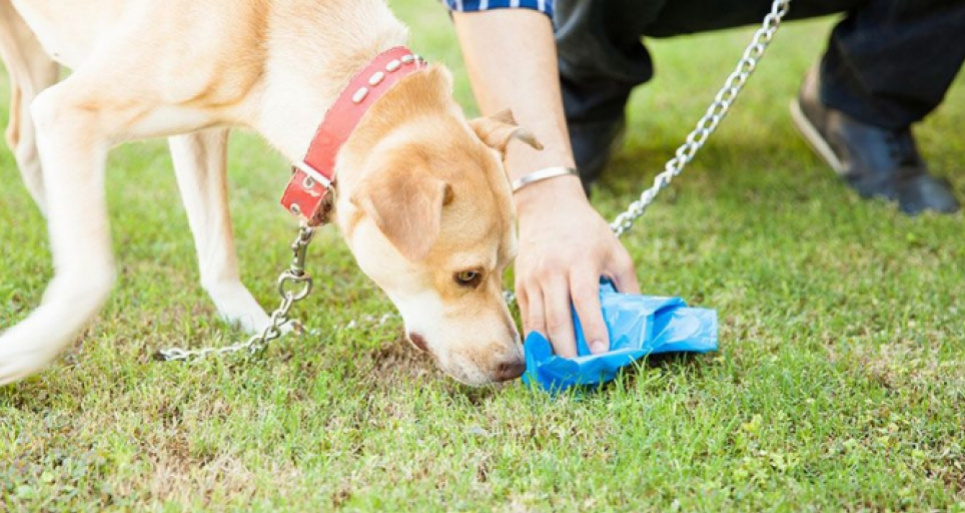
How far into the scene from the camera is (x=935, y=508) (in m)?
2.43

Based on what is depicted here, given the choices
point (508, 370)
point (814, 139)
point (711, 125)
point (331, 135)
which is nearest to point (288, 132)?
point (331, 135)

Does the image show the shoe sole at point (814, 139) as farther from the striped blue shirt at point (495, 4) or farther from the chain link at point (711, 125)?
the striped blue shirt at point (495, 4)

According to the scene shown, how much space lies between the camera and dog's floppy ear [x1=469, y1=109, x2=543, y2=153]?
115 inches

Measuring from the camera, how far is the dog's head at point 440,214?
102 inches

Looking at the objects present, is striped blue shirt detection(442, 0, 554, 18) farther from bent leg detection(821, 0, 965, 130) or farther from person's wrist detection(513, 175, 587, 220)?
bent leg detection(821, 0, 965, 130)

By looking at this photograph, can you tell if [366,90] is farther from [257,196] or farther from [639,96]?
[639,96]

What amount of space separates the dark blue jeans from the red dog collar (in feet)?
5.77

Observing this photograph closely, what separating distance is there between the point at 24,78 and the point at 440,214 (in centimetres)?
207

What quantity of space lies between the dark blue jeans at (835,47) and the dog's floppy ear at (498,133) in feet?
5.18

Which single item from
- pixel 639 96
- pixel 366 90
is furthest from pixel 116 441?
pixel 639 96

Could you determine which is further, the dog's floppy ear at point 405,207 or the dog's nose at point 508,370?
the dog's nose at point 508,370

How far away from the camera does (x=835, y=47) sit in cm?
484

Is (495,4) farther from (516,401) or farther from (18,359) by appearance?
(18,359)

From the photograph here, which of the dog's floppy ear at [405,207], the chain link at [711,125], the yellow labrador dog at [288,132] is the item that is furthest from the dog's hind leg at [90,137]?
the chain link at [711,125]
